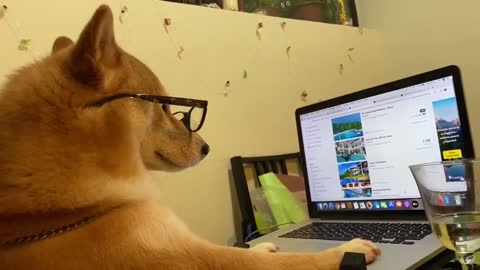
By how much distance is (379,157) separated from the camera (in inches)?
42.6

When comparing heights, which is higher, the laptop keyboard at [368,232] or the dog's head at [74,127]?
the dog's head at [74,127]

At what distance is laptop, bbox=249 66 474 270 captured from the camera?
911 mm

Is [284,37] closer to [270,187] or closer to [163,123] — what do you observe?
[270,187]

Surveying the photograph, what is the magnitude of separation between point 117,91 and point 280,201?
838 millimetres

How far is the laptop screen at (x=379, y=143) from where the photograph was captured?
0.95 m

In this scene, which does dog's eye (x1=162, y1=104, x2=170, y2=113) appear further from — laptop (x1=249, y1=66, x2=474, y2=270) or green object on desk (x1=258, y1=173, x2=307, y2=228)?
green object on desk (x1=258, y1=173, x2=307, y2=228)

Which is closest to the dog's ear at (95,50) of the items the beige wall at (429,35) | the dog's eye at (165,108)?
the dog's eye at (165,108)

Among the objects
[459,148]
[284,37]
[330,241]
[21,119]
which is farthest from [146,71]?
[284,37]

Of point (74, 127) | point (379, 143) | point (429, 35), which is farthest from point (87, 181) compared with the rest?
point (429, 35)

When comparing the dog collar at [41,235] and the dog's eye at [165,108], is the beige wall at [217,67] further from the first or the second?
the dog collar at [41,235]

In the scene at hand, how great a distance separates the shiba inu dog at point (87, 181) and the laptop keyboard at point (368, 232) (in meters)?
0.13

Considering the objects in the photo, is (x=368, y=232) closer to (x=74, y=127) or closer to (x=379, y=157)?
(x=379, y=157)

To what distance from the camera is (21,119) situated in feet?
2.07

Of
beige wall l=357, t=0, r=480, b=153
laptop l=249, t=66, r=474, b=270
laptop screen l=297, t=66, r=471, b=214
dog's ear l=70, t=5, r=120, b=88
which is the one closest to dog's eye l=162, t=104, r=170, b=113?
dog's ear l=70, t=5, r=120, b=88
